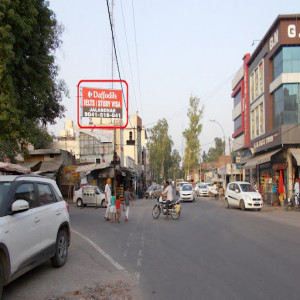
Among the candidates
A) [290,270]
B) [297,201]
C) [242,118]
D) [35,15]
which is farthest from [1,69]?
[242,118]

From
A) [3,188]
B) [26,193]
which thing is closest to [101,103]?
[26,193]

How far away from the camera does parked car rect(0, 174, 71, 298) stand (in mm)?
4919

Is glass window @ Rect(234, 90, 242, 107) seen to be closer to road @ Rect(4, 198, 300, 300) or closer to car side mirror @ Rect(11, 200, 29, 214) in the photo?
road @ Rect(4, 198, 300, 300)

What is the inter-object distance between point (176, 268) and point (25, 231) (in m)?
3.12

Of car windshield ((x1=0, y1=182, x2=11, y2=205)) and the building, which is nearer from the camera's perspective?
car windshield ((x1=0, y1=182, x2=11, y2=205))

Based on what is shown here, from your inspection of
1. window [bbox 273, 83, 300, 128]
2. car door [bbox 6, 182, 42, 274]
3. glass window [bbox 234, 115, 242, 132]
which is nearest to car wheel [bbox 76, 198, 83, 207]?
window [bbox 273, 83, 300, 128]

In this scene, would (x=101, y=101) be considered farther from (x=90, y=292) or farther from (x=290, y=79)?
(x=90, y=292)

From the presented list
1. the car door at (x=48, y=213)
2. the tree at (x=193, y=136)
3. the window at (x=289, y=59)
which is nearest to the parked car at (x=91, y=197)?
the window at (x=289, y=59)

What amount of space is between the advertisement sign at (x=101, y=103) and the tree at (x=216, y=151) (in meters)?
114

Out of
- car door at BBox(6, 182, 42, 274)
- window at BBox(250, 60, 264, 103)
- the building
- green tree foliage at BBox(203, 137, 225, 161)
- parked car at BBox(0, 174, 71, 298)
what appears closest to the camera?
parked car at BBox(0, 174, 71, 298)

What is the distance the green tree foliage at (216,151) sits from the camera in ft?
453

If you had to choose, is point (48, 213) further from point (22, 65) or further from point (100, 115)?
point (100, 115)

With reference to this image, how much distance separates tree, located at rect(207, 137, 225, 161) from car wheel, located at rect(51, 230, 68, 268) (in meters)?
131

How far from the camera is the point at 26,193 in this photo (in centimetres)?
600
